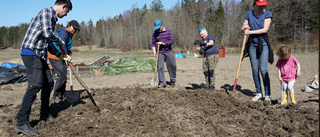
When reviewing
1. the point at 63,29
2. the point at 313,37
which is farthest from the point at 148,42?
the point at 63,29

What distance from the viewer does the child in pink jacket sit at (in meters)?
4.57

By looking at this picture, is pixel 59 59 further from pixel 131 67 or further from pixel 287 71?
pixel 131 67

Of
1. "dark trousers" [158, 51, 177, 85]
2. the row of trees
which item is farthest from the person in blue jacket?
the row of trees

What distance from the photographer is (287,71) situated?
4656 mm

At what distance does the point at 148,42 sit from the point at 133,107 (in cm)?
4895

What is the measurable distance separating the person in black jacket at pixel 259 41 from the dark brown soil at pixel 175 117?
0.57 meters

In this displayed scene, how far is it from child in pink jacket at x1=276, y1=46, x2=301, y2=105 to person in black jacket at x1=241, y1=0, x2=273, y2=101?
0.26 meters

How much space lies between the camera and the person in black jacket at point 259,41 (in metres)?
4.84

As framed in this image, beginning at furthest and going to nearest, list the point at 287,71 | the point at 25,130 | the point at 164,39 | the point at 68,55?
the point at 164,39
the point at 68,55
the point at 287,71
the point at 25,130

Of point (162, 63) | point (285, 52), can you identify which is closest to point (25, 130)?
point (162, 63)

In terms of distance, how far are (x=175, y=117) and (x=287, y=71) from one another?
2.30m

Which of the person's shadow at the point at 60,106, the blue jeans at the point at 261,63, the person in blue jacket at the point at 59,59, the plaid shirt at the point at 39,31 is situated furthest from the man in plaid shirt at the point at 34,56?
the blue jeans at the point at 261,63

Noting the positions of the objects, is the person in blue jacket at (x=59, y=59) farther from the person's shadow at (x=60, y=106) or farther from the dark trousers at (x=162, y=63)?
the dark trousers at (x=162, y=63)

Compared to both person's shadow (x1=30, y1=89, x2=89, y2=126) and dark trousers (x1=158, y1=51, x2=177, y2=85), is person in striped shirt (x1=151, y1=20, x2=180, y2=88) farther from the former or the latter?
person's shadow (x1=30, y1=89, x2=89, y2=126)
